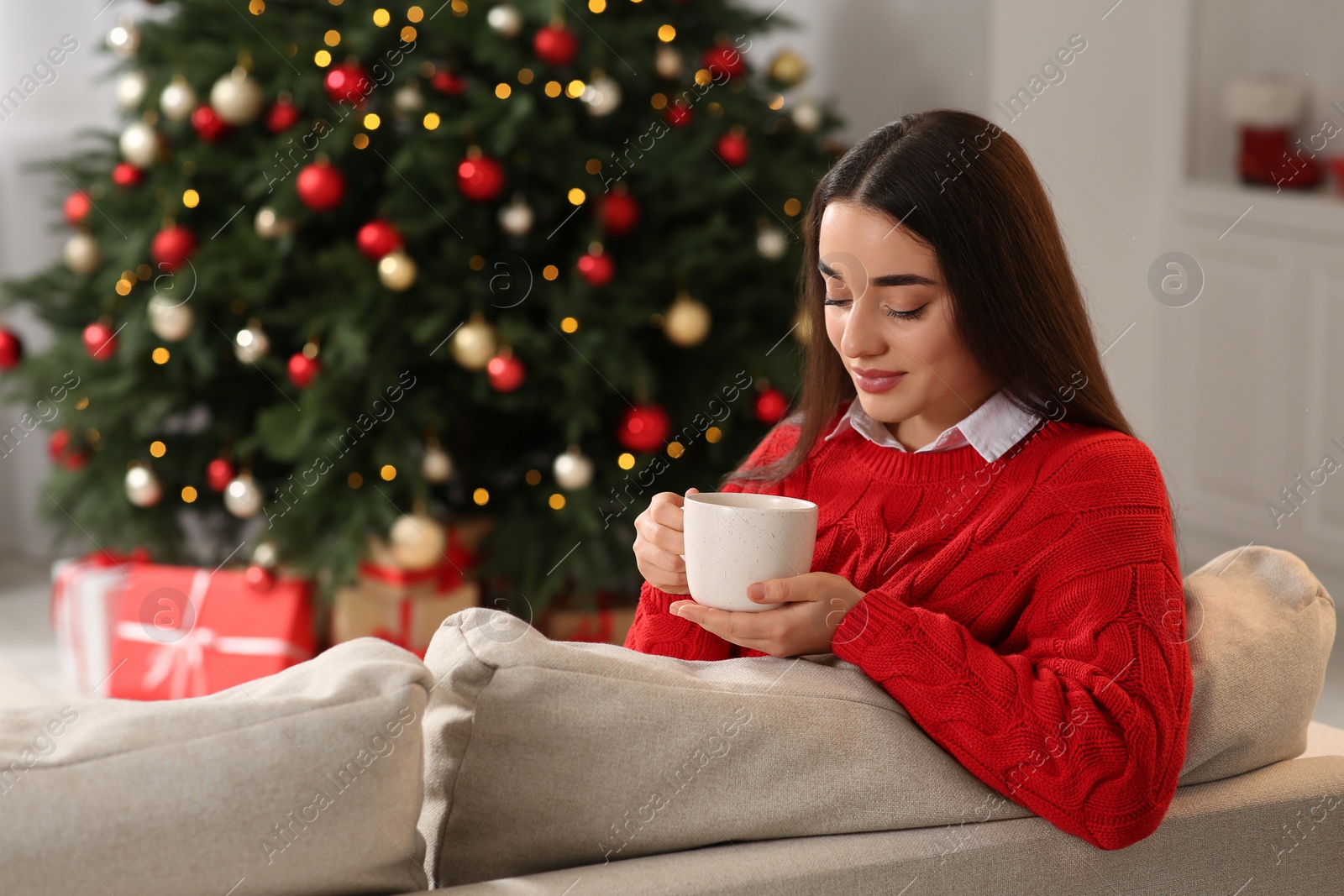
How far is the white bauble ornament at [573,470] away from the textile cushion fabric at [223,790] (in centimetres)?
187

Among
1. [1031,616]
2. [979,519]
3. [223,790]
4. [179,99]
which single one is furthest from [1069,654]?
[179,99]

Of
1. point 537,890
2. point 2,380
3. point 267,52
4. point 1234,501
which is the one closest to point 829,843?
point 537,890

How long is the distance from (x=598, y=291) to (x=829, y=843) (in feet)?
6.31

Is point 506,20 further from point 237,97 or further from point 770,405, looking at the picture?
point 770,405

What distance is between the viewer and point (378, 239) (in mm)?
2594

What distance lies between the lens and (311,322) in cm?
264

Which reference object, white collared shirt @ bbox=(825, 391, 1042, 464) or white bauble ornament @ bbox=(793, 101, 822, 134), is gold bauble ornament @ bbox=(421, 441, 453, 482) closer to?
white bauble ornament @ bbox=(793, 101, 822, 134)

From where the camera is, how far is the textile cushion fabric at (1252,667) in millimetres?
991

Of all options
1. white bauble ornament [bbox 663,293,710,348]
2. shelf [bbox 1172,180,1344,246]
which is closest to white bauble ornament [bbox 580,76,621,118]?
white bauble ornament [bbox 663,293,710,348]

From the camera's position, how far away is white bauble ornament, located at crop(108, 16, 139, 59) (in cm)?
280

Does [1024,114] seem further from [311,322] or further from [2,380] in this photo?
[2,380]

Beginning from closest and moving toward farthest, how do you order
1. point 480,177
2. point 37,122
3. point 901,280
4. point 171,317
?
point 901,280, point 480,177, point 171,317, point 37,122

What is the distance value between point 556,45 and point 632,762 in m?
2.01

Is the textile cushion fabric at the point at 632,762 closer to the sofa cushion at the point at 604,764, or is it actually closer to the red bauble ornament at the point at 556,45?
the sofa cushion at the point at 604,764
